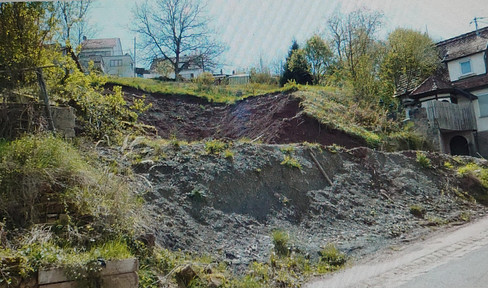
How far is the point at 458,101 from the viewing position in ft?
76.5

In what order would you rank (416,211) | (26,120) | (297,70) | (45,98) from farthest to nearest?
1. (297,70)
2. (416,211)
3. (45,98)
4. (26,120)

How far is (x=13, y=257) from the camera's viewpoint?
4.43 metres

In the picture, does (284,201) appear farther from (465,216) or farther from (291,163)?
(465,216)

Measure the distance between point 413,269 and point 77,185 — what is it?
5.36m

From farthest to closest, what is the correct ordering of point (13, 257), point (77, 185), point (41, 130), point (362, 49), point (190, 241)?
point (362, 49) → point (41, 130) → point (190, 241) → point (77, 185) → point (13, 257)

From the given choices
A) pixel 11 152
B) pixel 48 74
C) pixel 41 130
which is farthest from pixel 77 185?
pixel 48 74

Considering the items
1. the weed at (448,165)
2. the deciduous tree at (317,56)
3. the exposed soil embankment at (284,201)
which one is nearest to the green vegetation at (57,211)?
the exposed soil embankment at (284,201)

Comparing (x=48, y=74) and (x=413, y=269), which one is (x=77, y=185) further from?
(x=413, y=269)

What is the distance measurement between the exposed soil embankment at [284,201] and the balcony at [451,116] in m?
9.16

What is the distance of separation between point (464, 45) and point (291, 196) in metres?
20.9

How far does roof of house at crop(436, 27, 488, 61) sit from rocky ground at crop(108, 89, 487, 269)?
1294 cm

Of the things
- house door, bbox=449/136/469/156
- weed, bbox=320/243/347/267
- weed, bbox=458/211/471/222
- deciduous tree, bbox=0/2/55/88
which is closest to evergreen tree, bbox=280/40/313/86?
house door, bbox=449/136/469/156

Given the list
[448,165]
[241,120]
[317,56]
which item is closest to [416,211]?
[448,165]

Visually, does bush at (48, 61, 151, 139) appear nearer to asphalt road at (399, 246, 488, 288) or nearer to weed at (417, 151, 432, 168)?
asphalt road at (399, 246, 488, 288)
